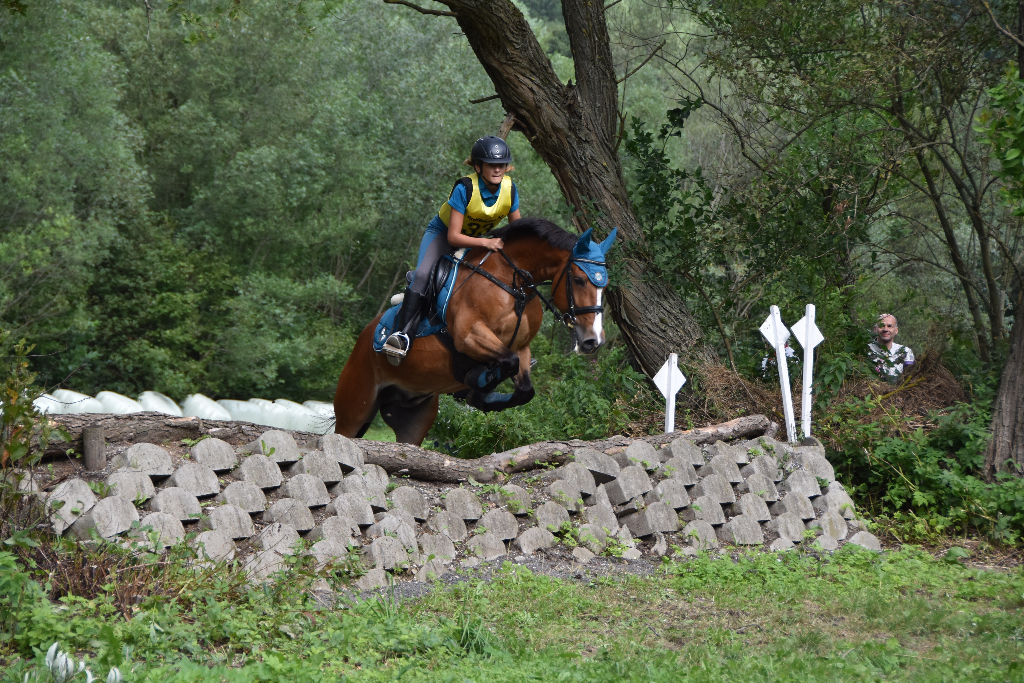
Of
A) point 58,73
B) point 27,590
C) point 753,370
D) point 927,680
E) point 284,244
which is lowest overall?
point 927,680

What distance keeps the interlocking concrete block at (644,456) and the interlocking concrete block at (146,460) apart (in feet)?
11.1

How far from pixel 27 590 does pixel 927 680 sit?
392 centimetres

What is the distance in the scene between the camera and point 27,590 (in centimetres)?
381

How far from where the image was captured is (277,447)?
17.7 feet

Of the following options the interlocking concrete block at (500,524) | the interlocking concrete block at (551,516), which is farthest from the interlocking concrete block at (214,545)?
the interlocking concrete block at (551,516)

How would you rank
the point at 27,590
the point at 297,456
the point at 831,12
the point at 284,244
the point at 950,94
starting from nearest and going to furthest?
1. the point at 27,590
2. the point at 297,456
3. the point at 831,12
4. the point at 950,94
5. the point at 284,244

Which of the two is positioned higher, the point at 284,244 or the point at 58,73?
the point at 58,73

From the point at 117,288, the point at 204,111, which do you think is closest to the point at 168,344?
the point at 117,288

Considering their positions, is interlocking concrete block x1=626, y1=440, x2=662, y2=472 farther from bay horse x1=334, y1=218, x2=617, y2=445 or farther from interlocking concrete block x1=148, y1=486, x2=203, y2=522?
interlocking concrete block x1=148, y1=486, x2=203, y2=522

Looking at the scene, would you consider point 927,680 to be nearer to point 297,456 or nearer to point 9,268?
point 297,456

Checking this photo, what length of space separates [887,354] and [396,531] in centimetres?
563

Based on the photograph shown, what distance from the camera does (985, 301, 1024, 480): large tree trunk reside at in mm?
7660

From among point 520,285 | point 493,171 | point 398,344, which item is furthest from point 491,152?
point 398,344

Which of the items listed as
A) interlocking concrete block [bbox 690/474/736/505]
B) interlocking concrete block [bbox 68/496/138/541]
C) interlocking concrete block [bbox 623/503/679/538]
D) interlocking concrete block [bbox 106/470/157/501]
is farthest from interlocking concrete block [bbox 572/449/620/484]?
interlocking concrete block [bbox 68/496/138/541]
